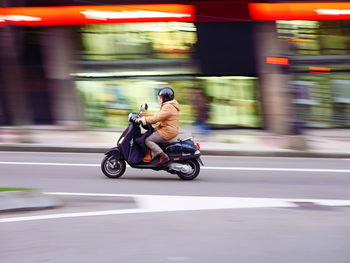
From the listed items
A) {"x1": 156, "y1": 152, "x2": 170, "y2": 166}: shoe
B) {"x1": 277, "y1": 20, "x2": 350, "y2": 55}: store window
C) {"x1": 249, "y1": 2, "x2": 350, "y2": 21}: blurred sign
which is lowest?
{"x1": 156, "y1": 152, "x2": 170, "y2": 166}: shoe

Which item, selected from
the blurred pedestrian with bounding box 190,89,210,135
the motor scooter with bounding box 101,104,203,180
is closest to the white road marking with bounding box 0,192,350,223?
the motor scooter with bounding box 101,104,203,180

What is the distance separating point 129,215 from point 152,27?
499 inches

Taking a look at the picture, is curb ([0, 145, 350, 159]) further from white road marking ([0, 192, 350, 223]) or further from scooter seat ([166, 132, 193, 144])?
white road marking ([0, 192, 350, 223])

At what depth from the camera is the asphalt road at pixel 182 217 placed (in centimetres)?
602

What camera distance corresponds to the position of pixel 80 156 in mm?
14336

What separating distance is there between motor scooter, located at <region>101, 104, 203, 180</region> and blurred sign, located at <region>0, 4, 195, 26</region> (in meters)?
9.26

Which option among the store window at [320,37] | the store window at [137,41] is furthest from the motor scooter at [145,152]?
the store window at [320,37]

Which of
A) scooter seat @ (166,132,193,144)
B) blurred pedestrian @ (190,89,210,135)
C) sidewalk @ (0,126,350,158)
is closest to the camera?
scooter seat @ (166,132,193,144)

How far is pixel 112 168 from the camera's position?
1083cm

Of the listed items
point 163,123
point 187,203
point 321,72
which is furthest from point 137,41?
point 187,203

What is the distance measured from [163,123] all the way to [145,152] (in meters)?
0.61

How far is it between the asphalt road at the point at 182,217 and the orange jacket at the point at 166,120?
90cm

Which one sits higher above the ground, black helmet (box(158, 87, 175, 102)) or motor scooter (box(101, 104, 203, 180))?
black helmet (box(158, 87, 175, 102))

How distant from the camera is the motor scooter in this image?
10469mm
